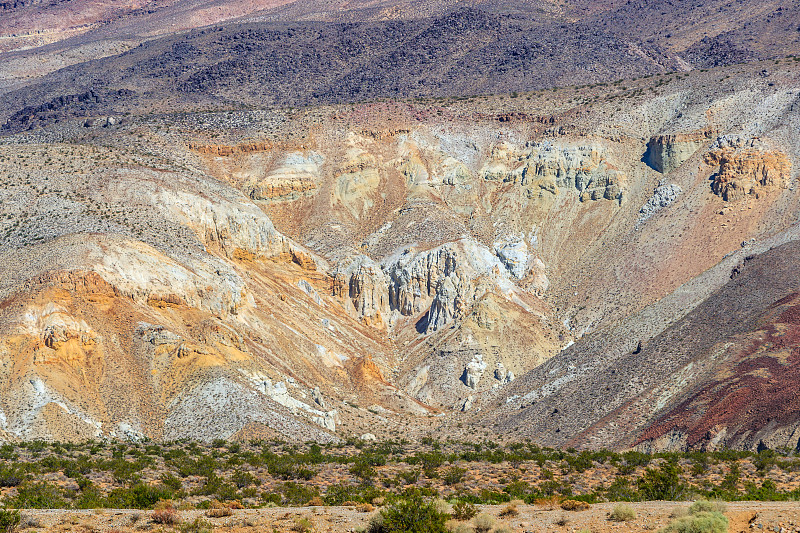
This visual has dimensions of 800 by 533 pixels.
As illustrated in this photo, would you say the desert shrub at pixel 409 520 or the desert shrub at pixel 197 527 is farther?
the desert shrub at pixel 197 527

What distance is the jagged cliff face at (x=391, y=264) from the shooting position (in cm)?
5394

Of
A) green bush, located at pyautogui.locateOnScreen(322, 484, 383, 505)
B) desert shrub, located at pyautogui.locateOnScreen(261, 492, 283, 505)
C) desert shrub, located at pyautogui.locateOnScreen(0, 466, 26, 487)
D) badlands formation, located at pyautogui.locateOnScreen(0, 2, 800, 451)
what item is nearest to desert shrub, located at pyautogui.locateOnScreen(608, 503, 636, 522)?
green bush, located at pyautogui.locateOnScreen(322, 484, 383, 505)

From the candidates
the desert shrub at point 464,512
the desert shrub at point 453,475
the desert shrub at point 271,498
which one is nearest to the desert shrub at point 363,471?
the desert shrub at point 453,475

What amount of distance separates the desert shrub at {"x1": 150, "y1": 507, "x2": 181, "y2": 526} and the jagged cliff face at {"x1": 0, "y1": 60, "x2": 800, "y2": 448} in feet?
74.4

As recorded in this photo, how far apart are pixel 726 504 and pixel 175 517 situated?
47.6 ft

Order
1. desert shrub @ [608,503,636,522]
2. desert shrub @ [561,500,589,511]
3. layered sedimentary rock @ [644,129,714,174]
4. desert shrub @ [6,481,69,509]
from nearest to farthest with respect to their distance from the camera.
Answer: desert shrub @ [608,503,636,522]
desert shrub @ [561,500,589,511]
desert shrub @ [6,481,69,509]
layered sedimentary rock @ [644,129,714,174]

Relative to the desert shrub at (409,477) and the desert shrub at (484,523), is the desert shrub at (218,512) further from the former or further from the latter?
the desert shrub at (409,477)

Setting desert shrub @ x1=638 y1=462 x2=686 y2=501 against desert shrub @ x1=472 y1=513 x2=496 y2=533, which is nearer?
desert shrub @ x1=472 y1=513 x2=496 y2=533

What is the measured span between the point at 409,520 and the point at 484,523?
6.64 feet

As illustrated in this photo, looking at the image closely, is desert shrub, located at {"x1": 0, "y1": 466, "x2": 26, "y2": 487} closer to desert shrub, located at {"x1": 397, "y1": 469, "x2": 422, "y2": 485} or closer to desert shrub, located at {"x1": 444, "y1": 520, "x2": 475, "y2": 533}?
desert shrub, located at {"x1": 397, "y1": 469, "x2": 422, "y2": 485}

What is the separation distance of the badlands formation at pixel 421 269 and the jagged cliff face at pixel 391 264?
0.20 m

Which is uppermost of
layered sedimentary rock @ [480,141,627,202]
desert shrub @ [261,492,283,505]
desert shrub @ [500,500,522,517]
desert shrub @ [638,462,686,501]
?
layered sedimentary rock @ [480,141,627,202]

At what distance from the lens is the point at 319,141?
92.7m

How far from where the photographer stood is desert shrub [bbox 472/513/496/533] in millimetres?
25500
